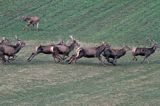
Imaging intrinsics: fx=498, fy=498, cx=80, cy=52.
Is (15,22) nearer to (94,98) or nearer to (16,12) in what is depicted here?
(16,12)

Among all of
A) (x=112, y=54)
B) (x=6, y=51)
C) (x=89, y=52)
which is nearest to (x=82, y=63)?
(x=89, y=52)

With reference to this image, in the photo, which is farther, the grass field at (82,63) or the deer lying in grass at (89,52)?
the deer lying in grass at (89,52)

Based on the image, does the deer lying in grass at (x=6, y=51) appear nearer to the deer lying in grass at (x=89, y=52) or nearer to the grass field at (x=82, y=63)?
the grass field at (x=82, y=63)

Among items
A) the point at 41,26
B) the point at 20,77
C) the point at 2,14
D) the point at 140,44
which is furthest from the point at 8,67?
the point at 2,14

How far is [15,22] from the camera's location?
37031mm

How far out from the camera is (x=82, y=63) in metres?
22.0

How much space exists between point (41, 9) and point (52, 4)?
1225 mm

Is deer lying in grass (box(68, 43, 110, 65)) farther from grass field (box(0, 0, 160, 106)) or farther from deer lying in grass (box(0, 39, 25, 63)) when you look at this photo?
deer lying in grass (box(0, 39, 25, 63))

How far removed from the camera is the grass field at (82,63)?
51.0 feet

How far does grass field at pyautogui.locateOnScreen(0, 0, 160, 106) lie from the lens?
15531 mm

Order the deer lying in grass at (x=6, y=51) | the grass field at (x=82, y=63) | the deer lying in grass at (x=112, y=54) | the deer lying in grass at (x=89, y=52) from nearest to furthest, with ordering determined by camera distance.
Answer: the grass field at (x=82, y=63)
the deer lying in grass at (x=6, y=51)
the deer lying in grass at (x=89, y=52)
the deer lying in grass at (x=112, y=54)

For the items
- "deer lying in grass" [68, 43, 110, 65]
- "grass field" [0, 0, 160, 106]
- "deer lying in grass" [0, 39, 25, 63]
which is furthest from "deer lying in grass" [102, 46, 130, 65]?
"deer lying in grass" [0, 39, 25, 63]

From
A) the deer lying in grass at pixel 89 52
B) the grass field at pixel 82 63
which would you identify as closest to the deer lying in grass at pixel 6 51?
the grass field at pixel 82 63

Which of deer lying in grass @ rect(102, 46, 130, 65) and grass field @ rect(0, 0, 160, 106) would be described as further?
deer lying in grass @ rect(102, 46, 130, 65)
